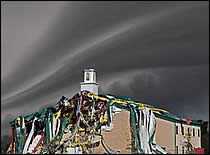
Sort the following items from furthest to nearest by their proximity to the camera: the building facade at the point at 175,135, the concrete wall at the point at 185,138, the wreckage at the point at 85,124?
the concrete wall at the point at 185,138, the building facade at the point at 175,135, the wreckage at the point at 85,124

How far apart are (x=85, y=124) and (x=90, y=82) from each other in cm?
466

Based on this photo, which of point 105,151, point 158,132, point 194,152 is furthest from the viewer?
point 194,152

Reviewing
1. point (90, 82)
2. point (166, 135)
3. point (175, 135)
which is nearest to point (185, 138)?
point (175, 135)

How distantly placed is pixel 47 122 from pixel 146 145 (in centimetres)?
621

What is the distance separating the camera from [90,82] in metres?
38.9

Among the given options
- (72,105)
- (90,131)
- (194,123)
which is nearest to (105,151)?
(90,131)

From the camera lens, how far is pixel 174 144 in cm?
3831

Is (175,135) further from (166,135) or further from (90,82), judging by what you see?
(90,82)

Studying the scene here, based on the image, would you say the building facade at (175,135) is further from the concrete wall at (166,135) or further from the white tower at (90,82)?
the white tower at (90,82)

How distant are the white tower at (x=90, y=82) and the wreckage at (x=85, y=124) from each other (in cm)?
236

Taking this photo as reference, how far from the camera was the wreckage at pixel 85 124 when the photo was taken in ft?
114

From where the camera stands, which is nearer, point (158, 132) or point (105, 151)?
point (105, 151)

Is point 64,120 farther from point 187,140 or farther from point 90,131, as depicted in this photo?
point 187,140

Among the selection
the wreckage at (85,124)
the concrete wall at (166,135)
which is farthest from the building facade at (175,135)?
the wreckage at (85,124)
